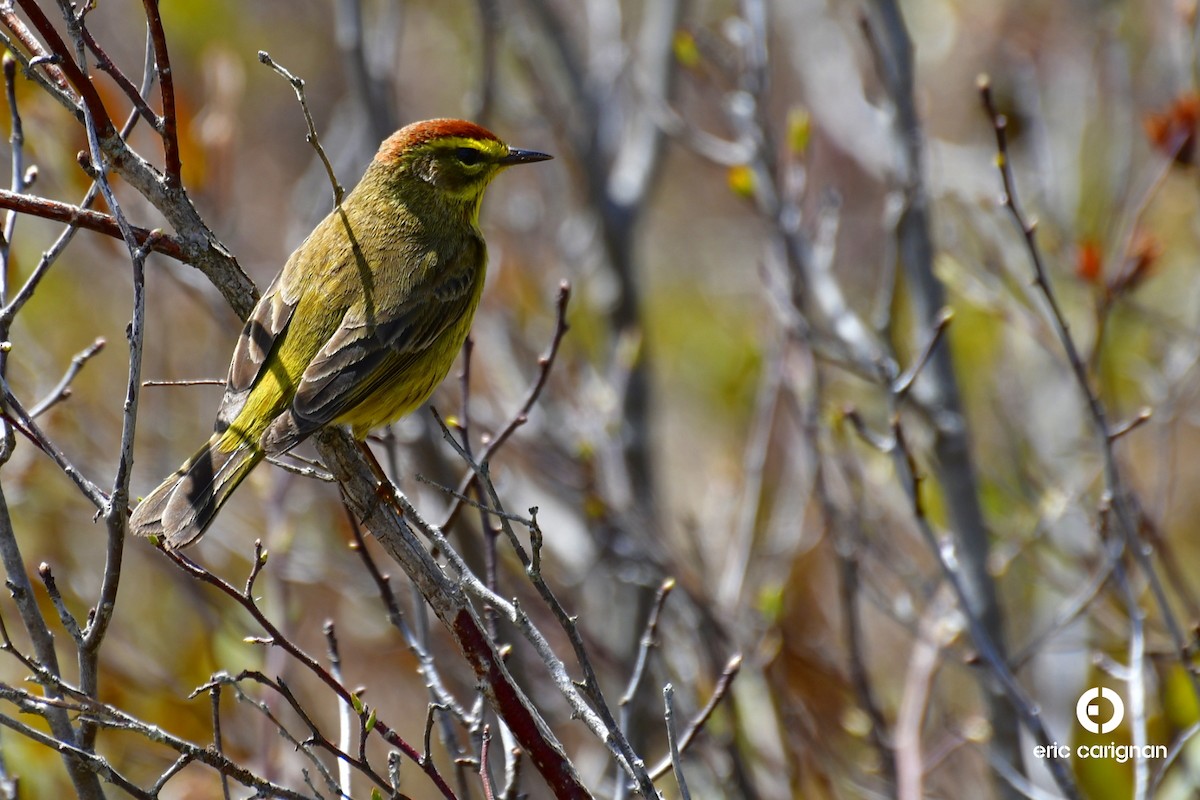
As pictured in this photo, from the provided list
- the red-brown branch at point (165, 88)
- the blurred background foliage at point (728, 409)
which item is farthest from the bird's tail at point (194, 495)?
the blurred background foliage at point (728, 409)

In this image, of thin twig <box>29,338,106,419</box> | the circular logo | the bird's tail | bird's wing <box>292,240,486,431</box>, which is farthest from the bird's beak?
the circular logo

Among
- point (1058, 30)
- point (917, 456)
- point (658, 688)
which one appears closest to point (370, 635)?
point (658, 688)

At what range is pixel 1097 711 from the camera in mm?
4902

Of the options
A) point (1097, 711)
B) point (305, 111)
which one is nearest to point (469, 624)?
point (305, 111)

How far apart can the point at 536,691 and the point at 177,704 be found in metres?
1.59

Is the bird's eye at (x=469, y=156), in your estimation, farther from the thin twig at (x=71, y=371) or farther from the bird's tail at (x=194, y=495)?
the thin twig at (x=71, y=371)

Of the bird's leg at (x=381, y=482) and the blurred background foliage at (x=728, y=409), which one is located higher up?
the blurred background foliage at (x=728, y=409)

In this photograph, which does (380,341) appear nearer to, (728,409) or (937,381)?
(937,381)

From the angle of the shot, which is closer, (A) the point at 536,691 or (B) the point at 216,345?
(A) the point at 536,691

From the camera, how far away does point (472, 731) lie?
3.04m

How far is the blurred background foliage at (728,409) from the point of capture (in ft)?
16.6

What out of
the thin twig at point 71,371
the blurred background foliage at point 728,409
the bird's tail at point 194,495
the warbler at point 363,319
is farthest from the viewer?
the blurred background foliage at point 728,409

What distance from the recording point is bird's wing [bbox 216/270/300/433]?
160 inches

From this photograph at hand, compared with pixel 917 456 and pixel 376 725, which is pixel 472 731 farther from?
pixel 917 456
